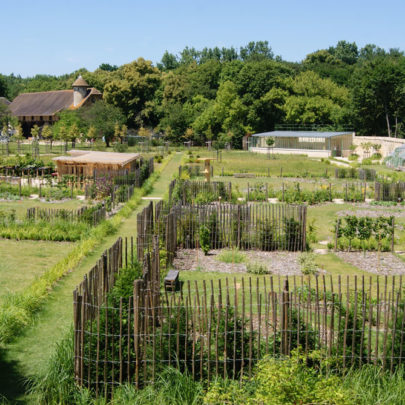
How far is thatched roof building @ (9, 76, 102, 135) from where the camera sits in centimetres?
7500

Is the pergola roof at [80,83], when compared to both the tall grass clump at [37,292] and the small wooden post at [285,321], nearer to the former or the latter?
the tall grass clump at [37,292]

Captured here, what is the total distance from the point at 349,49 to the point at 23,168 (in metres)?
106

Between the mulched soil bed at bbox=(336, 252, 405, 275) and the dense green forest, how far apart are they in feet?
168

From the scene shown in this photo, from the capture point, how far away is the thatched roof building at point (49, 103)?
7500cm

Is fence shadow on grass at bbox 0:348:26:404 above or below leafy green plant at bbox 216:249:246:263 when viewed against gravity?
below

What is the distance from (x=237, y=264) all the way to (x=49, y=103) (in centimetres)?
7036

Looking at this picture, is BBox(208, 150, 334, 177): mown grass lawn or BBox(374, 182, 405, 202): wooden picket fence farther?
BBox(208, 150, 334, 177): mown grass lawn

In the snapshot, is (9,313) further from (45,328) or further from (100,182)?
(100,182)

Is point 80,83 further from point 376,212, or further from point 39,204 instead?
point 376,212

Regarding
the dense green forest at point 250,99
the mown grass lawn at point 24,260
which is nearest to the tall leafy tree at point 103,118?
the dense green forest at point 250,99

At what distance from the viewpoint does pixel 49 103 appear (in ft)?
260

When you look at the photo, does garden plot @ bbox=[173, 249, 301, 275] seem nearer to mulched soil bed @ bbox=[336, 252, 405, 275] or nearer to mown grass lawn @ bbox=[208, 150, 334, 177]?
mulched soil bed @ bbox=[336, 252, 405, 275]

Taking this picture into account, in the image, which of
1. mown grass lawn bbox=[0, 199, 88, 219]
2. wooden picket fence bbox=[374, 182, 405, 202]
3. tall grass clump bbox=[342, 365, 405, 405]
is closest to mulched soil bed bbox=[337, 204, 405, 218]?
wooden picket fence bbox=[374, 182, 405, 202]

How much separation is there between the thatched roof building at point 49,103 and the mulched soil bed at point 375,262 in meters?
62.2
